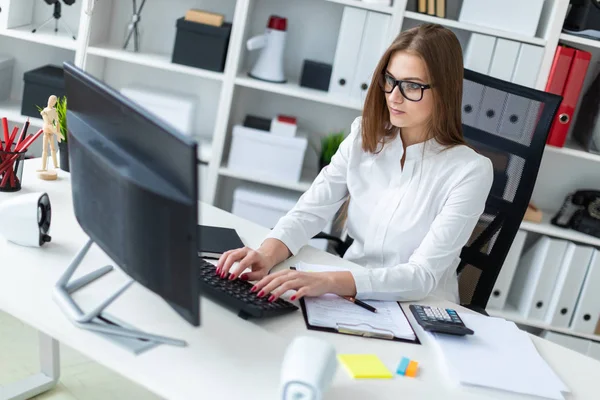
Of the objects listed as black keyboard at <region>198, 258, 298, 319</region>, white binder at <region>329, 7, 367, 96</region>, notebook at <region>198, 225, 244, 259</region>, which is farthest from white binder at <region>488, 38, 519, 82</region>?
black keyboard at <region>198, 258, 298, 319</region>

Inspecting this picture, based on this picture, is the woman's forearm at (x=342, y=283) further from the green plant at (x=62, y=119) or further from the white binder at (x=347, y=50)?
the white binder at (x=347, y=50)

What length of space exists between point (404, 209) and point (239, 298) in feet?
2.13

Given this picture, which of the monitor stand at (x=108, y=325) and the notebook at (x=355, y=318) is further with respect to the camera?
the notebook at (x=355, y=318)

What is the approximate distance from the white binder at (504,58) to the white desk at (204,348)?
149cm

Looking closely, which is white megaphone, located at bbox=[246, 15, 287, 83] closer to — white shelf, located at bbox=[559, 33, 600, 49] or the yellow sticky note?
white shelf, located at bbox=[559, 33, 600, 49]

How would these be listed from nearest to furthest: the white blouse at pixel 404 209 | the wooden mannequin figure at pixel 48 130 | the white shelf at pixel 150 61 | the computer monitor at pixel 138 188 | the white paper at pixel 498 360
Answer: the computer monitor at pixel 138 188 < the white paper at pixel 498 360 < the white blouse at pixel 404 209 < the wooden mannequin figure at pixel 48 130 < the white shelf at pixel 150 61

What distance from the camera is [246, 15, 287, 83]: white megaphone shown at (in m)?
3.12

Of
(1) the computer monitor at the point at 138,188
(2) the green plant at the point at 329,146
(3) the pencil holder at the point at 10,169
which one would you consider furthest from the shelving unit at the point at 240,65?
(1) the computer monitor at the point at 138,188

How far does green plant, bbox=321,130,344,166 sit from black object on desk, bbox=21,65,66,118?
111cm

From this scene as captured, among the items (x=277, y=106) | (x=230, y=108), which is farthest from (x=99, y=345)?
(x=277, y=106)

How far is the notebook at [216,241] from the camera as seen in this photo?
1.79 meters

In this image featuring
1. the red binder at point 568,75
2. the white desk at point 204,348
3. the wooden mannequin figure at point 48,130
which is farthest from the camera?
the red binder at point 568,75

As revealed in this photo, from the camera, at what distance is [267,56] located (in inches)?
124

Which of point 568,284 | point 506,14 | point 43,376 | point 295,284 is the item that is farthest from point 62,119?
point 568,284
